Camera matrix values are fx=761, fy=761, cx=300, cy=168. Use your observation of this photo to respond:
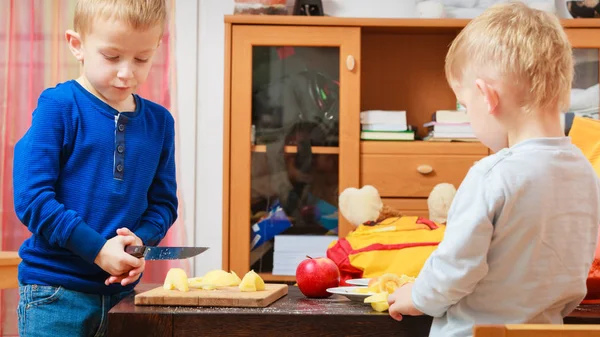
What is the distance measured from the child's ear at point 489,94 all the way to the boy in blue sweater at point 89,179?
23.8 inches

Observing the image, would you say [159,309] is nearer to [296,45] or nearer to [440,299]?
[440,299]

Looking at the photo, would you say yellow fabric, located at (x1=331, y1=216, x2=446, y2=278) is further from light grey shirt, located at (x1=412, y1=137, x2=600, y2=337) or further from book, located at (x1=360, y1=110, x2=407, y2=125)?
light grey shirt, located at (x1=412, y1=137, x2=600, y2=337)

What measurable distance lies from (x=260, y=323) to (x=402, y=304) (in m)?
0.22

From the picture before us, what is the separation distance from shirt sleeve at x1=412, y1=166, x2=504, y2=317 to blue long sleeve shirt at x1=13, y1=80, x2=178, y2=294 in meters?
0.56

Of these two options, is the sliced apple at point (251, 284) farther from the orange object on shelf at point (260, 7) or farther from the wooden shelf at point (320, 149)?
the orange object on shelf at point (260, 7)

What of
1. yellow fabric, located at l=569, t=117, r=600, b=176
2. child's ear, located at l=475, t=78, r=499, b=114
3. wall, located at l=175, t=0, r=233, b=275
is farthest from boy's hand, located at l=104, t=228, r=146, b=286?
wall, located at l=175, t=0, r=233, b=275

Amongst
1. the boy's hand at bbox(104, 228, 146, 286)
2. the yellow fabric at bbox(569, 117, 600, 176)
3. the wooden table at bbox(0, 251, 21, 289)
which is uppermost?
the yellow fabric at bbox(569, 117, 600, 176)

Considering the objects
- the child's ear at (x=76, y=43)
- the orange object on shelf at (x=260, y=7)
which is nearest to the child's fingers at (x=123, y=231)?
the child's ear at (x=76, y=43)

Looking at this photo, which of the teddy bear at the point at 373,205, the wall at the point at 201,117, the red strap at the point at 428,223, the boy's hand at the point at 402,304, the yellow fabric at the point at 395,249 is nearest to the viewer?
the boy's hand at the point at 402,304

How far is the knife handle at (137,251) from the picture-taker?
127 centimetres

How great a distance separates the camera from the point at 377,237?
254 centimetres

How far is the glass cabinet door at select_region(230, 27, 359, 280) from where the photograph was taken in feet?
10.5

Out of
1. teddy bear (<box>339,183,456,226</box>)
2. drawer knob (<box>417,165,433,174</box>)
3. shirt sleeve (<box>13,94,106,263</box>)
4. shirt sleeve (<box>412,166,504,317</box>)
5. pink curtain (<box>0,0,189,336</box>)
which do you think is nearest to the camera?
shirt sleeve (<box>412,166,504,317</box>)

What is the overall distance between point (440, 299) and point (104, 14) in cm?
76
